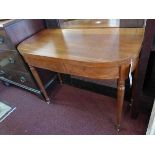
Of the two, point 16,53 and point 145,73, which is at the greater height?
point 16,53

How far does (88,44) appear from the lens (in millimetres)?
1051

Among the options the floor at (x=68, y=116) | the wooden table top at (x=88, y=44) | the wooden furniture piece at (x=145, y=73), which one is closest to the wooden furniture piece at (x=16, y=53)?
the wooden table top at (x=88, y=44)

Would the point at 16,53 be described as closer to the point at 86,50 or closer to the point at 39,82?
the point at 39,82

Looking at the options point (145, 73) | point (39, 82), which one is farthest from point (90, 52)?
point (39, 82)

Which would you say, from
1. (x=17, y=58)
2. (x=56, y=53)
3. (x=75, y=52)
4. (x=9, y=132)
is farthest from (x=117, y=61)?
(x=9, y=132)

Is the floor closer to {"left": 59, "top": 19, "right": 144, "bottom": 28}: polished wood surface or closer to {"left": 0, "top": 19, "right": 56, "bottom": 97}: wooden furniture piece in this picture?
{"left": 0, "top": 19, "right": 56, "bottom": 97}: wooden furniture piece

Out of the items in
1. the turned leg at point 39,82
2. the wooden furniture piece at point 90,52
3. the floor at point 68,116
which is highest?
the wooden furniture piece at point 90,52

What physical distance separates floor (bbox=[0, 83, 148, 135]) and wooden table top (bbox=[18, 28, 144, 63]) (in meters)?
0.67

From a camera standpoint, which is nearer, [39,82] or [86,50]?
[86,50]

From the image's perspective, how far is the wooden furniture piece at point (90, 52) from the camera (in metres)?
0.88

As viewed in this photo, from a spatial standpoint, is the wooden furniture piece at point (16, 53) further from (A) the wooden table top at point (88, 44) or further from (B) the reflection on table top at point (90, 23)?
(B) the reflection on table top at point (90, 23)

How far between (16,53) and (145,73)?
40.1 inches

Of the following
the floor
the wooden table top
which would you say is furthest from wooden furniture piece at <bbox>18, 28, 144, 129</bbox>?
the floor
